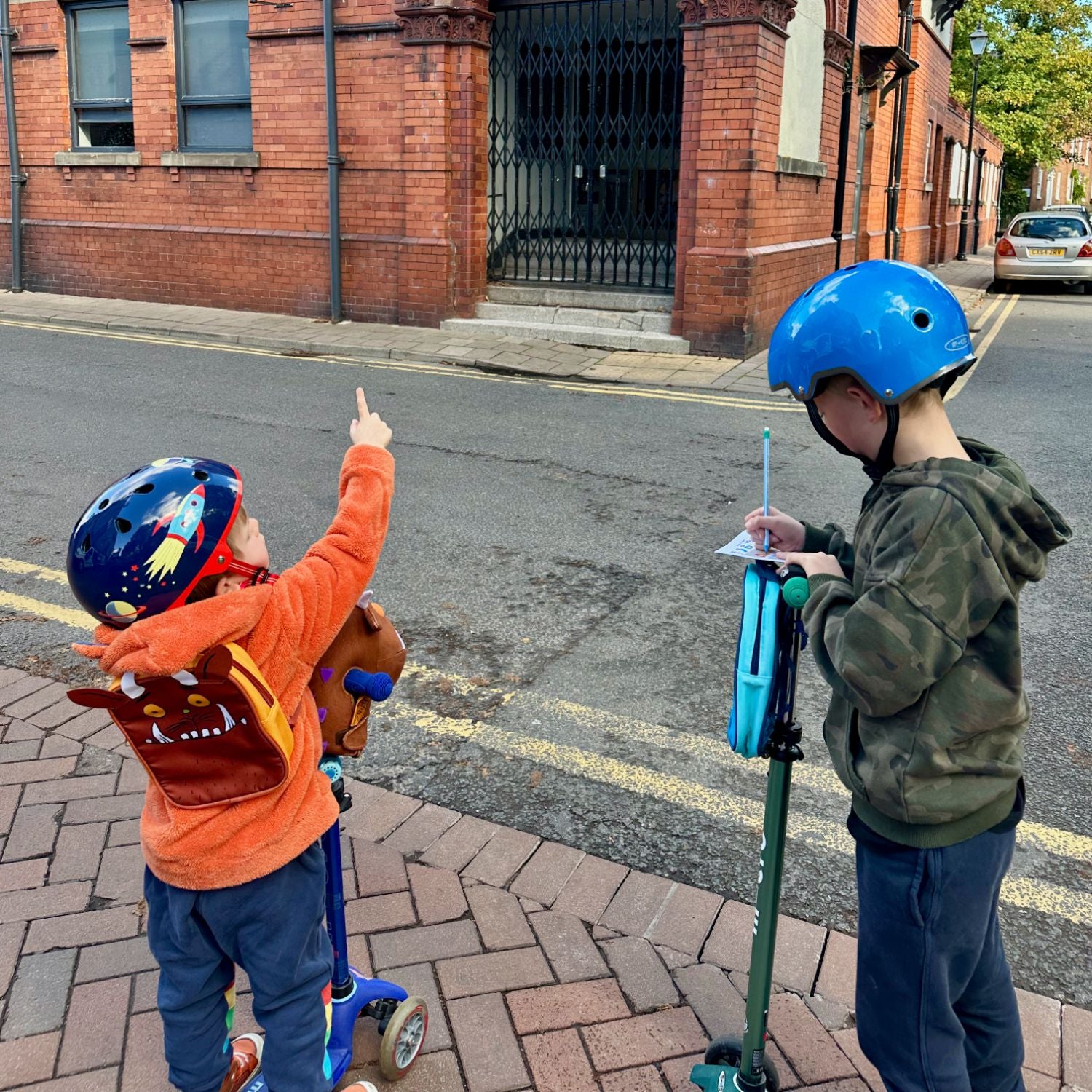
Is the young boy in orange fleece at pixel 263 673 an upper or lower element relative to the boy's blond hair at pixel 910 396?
lower

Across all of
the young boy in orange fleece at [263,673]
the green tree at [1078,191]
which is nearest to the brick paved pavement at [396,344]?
the young boy in orange fleece at [263,673]

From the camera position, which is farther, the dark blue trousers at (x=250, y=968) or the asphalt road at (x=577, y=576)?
the asphalt road at (x=577, y=576)

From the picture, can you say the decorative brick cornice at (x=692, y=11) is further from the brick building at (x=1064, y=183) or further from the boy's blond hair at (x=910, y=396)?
the brick building at (x=1064, y=183)

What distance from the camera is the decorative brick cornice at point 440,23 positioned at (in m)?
12.5

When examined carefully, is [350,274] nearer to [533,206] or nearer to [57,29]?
[533,206]

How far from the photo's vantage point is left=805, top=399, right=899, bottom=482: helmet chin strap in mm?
1732

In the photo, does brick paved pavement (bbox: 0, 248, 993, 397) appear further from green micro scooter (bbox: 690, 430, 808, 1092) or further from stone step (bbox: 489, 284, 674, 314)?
green micro scooter (bbox: 690, 430, 808, 1092)

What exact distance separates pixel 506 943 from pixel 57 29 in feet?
53.9

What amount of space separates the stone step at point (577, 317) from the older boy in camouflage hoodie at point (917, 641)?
11.0 metres

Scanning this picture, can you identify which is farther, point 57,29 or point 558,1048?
point 57,29

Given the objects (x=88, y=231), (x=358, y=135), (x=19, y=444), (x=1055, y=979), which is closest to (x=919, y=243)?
(x=358, y=135)

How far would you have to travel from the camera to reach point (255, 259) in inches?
561

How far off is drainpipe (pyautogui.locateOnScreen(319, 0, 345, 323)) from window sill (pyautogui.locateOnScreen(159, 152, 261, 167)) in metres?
1.25

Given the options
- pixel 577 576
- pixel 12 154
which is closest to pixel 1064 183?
pixel 12 154
